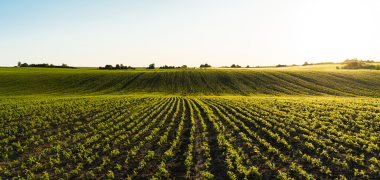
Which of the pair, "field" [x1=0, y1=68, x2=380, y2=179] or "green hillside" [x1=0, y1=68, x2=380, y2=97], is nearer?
"field" [x1=0, y1=68, x2=380, y2=179]

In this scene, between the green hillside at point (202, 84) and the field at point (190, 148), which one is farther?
the green hillside at point (202, 84)

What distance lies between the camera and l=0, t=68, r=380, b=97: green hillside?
5078 centimetres

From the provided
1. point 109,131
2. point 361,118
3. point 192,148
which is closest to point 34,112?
point 109,131

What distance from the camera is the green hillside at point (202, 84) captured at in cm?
5078

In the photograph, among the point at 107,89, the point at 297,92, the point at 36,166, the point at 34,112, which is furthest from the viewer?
the point at 107,89

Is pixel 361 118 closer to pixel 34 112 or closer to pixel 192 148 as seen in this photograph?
pixel 192 148

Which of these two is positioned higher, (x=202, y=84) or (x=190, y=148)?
(x=202, y=84)

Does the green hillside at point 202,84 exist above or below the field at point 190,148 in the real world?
above

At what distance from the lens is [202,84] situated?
208 ft

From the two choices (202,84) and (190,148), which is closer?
(190,148)

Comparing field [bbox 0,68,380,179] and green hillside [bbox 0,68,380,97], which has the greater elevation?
green hillside [bbox 0,68,380,97]

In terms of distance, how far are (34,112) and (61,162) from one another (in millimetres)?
18057

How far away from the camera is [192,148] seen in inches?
475

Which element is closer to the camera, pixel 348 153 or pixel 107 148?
pixel 348 153
